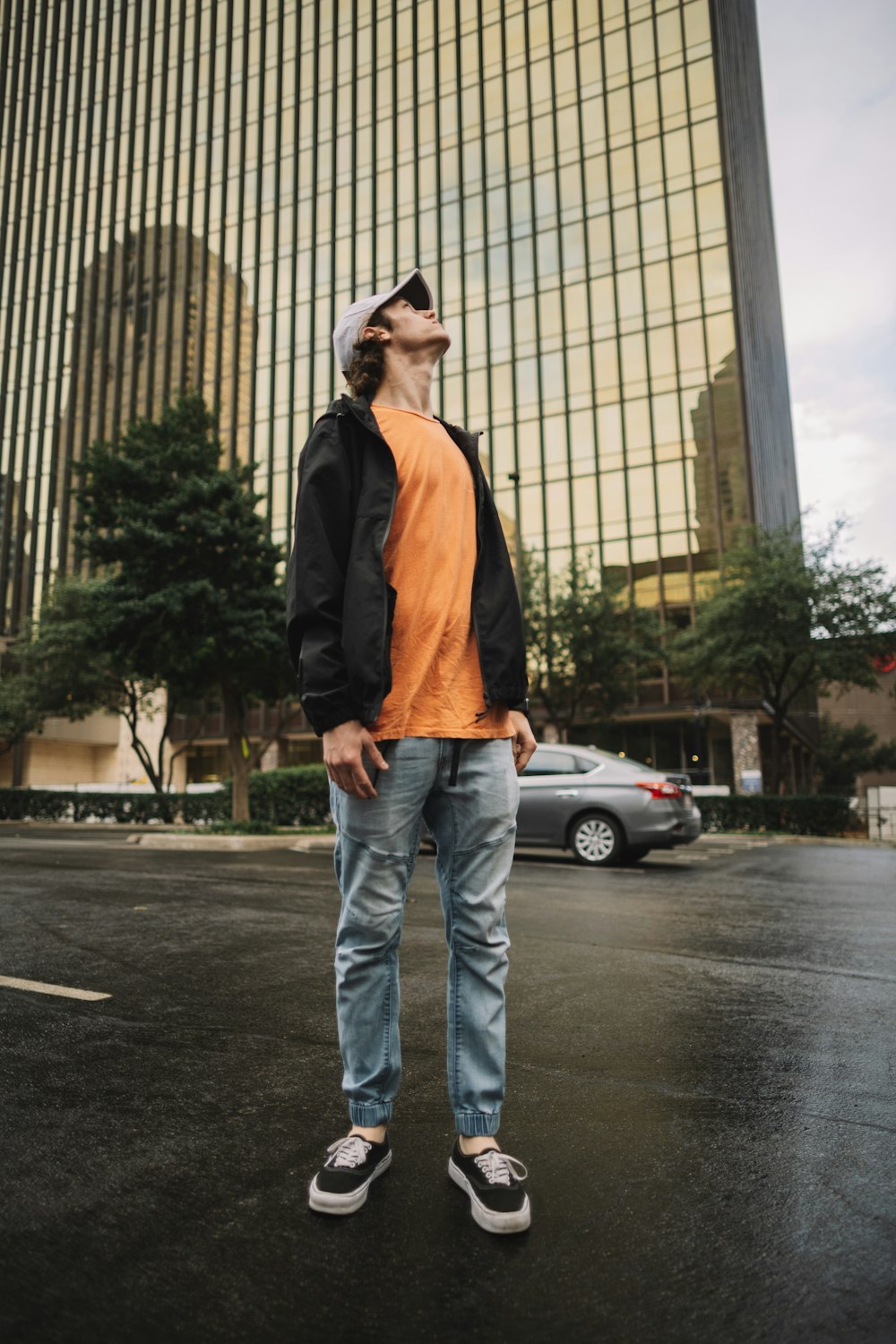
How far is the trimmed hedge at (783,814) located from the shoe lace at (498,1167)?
19.7 meters

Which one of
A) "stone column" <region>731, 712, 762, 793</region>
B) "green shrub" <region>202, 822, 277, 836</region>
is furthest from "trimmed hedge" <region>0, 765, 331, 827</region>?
"stone column" <region>731, 712, 762, 793</region>

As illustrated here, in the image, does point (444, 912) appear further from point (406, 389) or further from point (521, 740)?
point (406, 389)

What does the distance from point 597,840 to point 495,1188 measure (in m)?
9.76

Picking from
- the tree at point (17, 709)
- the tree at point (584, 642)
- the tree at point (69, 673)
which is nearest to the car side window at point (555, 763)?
the tree at point (584, 642)

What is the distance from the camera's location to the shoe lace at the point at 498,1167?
5.93 feet

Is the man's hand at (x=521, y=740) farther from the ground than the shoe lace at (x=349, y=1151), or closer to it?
farther from the ground

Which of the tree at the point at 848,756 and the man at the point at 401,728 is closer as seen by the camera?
the man at the point at 401,728

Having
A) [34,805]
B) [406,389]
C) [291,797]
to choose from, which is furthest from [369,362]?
[34,805]

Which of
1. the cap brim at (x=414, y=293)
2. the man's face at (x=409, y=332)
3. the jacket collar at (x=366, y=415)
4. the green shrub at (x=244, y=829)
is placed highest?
the cap brim at (x=414, y=293)

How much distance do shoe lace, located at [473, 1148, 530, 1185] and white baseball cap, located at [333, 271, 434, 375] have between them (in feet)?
6.62

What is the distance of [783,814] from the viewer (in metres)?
20.3

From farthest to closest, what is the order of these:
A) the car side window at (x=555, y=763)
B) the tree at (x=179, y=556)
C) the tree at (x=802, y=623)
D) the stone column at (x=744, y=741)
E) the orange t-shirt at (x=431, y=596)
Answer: the stone column at (x=744, y=741), the tree at (x=802, y=623), the tree at (x=179, y=556), the car side window at (x=555, y=763), the orange t-shirt at (x=431, y=596)

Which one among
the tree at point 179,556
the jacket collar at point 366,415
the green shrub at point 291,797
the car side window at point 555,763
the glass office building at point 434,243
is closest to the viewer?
the jacket collar at point 366,415

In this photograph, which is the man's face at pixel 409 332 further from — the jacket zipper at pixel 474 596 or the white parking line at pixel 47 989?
the white parking line at pixel 47 989
